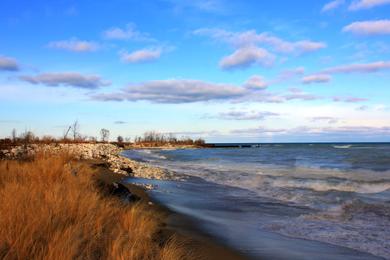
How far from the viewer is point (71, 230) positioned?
562cm

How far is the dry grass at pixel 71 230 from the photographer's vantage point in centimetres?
483

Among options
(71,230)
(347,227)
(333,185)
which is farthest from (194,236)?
(333,185)

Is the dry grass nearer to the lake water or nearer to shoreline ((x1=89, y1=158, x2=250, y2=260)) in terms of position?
shoreline ((x1=89, y1=158, x2=250, y2=260))

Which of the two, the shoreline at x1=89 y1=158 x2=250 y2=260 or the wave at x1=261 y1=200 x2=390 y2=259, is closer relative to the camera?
the shoreline at x1=89 y1=158 x2=250 y2=260

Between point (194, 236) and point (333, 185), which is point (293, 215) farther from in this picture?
point (333, 185)

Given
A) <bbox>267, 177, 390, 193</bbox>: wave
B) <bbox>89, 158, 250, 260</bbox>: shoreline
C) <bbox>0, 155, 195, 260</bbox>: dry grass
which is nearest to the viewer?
<bbox>0, 155, 195, 260</bbox>: dry grass

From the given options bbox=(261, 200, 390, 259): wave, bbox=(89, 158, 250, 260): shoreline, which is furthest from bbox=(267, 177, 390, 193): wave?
bbox=(89, 158, 250, 260): shoreline

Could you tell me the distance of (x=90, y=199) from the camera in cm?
767

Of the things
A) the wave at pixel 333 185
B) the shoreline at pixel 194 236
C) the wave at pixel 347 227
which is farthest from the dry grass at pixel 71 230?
the wave at pixel 333 185

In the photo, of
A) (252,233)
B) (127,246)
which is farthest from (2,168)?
(127,246)

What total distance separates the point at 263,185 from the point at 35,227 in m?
14.3

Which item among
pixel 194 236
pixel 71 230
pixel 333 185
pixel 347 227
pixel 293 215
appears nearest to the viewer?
pixel 71 230

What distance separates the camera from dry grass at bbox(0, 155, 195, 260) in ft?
15.9

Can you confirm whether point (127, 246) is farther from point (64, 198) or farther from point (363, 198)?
point (363, 198)
